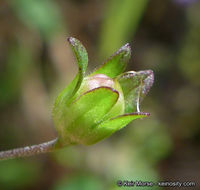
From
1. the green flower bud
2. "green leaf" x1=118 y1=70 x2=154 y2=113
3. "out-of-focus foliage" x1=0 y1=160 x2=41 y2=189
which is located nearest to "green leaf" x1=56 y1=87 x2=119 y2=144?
the green flower bud

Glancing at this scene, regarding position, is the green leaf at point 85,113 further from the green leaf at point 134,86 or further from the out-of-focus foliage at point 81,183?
the out-of-focus foliage at point 81,183

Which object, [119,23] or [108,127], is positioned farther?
[119,23]

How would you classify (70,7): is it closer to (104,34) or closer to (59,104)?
(104,34)

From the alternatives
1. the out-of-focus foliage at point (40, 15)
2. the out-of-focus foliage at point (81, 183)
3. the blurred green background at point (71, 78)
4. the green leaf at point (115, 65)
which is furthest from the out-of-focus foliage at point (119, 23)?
the green leaf at point (115, 65)

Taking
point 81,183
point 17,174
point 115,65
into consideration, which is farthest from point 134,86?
point 17,174

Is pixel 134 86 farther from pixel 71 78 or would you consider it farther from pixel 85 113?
pixel 71 78

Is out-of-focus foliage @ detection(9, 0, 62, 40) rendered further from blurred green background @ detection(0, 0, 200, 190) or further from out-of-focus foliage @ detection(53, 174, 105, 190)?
out-of-focus foliage @ detection(53, 174, 105, 190)

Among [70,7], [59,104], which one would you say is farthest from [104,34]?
[59,104]
